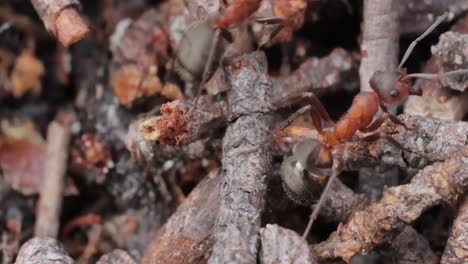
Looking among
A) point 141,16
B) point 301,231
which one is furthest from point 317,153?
point 141,16

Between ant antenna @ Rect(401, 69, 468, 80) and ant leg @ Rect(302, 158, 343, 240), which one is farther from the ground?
ant antenna @ Rect(401, 69, 468, 80)

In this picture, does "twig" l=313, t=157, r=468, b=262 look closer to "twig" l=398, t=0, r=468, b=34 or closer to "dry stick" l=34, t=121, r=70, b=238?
"twig" l=398, t=0, r=468, b=34

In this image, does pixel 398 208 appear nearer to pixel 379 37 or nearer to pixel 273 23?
pixel 379 37

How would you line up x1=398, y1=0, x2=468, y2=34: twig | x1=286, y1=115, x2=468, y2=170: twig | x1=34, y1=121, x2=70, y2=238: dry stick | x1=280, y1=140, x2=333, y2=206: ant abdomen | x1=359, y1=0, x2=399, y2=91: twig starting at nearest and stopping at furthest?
x1=286, y1=115, x2=468, y2=170: twig
x1=280, y1=140, x2=333, y2=206: ant abdomen
x1=359, y1=0, x2=399, y2=91: twig
x1=398, y1=0, x2=468, y2=34: twig
x1=34, y1=121, x2=70, y2=238: dry stick

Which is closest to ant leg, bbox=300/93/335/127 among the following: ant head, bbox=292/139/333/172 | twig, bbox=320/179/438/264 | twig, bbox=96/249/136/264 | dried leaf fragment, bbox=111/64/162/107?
ant head, bbox=292/139/333/172

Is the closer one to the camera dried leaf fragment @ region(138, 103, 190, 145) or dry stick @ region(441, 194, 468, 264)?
dry stick @ region(441, 194, 468, 264)

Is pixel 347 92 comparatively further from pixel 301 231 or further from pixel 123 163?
pixel 123 163

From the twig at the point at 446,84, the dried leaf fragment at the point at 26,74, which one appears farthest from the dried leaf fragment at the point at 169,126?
the dried leaf fragment at the point at 26,74
